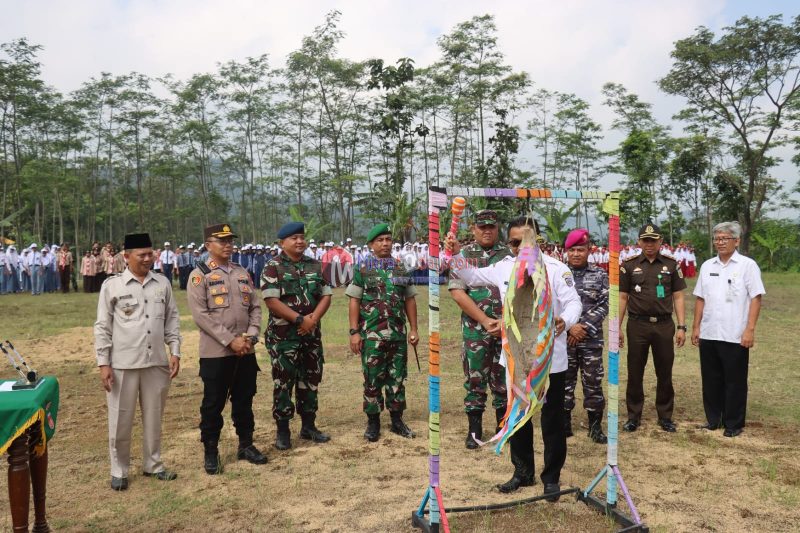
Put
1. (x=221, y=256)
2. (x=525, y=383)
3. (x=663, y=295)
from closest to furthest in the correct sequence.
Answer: (x=525, y=383) < (x=221, y=256) < (x=663, y=295)

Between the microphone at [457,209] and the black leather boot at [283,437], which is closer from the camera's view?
the microphone at [457,209]

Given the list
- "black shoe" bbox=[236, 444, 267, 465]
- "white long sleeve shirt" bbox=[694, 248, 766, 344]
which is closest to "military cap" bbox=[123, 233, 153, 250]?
"black shoe" bbox=[236, 444, 267, 465]

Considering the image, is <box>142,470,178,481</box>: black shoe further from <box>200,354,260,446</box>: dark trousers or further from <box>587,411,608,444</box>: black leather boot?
<box>587,411,608,444</box>: black leather boot

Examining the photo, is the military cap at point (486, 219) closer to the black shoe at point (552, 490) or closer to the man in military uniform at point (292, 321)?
the man in military uniform at point (292, 321)

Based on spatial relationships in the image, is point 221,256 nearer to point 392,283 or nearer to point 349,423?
point 392,283

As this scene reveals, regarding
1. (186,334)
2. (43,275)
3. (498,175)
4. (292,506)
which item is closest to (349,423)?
(292,506)

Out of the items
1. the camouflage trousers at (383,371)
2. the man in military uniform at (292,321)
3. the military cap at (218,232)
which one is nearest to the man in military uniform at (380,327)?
the camouflage trousers at (383,371)

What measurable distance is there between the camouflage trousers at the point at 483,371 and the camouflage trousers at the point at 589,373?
696mm

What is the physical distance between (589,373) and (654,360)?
32.7 inches

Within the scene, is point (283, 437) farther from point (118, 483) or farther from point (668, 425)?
point (668, 425)

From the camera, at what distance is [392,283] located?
5.32 m

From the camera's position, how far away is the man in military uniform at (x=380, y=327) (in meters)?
5.22

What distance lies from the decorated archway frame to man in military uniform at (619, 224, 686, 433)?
1966mm

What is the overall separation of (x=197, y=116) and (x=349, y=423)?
3032cm
